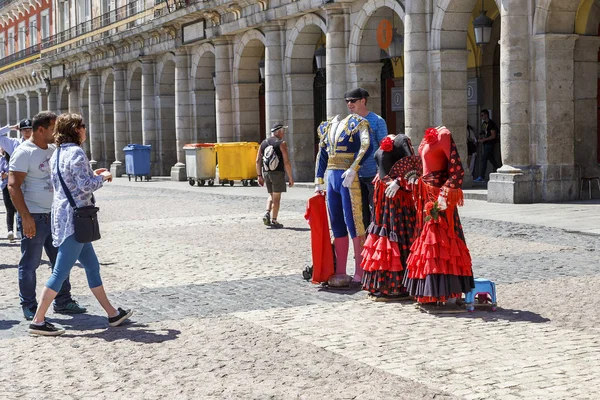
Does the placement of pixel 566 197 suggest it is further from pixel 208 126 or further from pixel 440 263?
pixel 208 126

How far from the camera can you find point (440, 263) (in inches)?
299

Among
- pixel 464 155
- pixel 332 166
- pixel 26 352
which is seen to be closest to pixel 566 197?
pixel 464 155

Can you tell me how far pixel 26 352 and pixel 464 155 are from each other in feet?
48.6

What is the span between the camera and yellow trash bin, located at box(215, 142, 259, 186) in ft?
88.7

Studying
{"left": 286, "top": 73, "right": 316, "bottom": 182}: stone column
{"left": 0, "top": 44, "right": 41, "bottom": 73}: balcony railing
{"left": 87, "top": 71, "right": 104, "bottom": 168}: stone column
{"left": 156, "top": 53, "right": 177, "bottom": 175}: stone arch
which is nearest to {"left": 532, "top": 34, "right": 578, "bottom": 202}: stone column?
{"left": 286, "top": 73, "right": 316, "bottom": 182}: stone column

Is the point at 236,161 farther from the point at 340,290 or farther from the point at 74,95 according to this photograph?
the point at 74,95

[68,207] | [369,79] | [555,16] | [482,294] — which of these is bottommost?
[482,294]

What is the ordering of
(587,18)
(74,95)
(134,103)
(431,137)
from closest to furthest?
(431,137) → (587,18) → (134,103) → (74,95)

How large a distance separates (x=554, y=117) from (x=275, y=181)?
209 inches

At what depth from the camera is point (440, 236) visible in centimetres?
764

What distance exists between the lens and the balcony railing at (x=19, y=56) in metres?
54.0

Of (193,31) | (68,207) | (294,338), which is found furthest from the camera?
(193,31)

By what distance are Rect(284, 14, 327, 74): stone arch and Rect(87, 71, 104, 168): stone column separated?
692 inches

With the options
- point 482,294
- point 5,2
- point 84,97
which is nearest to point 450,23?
point 482,294
